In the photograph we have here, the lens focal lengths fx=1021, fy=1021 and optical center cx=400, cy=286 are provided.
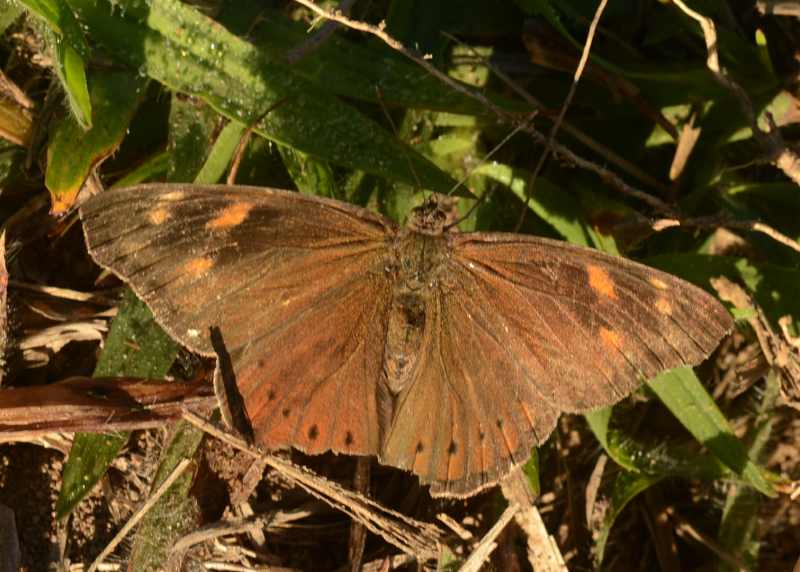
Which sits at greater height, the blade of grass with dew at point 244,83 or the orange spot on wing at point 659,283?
the blade of grass with dew at point 244,83

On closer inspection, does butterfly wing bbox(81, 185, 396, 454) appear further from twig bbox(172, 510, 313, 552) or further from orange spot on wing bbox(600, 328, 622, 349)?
orange spot on wing bbox(600, 328, 622, 349)

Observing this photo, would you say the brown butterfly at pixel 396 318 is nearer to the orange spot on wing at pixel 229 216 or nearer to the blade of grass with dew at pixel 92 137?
the orange spot on wing at pixel 229 216

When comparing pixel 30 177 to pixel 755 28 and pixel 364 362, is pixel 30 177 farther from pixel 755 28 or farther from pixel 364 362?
pixel 755 28

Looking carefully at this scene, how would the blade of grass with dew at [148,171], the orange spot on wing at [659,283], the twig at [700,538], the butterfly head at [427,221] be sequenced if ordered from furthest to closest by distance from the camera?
the twig at [700,538] < the blade of grass with dew at [148,171] < the butterfly head at [427,221] < the orange spot on wing at [659,283]

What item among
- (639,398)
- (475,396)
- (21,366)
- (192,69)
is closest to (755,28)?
(639,398)

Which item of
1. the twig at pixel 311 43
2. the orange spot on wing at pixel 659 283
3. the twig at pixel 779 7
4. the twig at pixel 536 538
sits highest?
the twig at pixel 779 7

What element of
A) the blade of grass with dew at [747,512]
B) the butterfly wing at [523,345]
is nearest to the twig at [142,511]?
the butterfly wing at [523,345]

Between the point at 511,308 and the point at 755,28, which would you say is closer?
the point at 511,308
